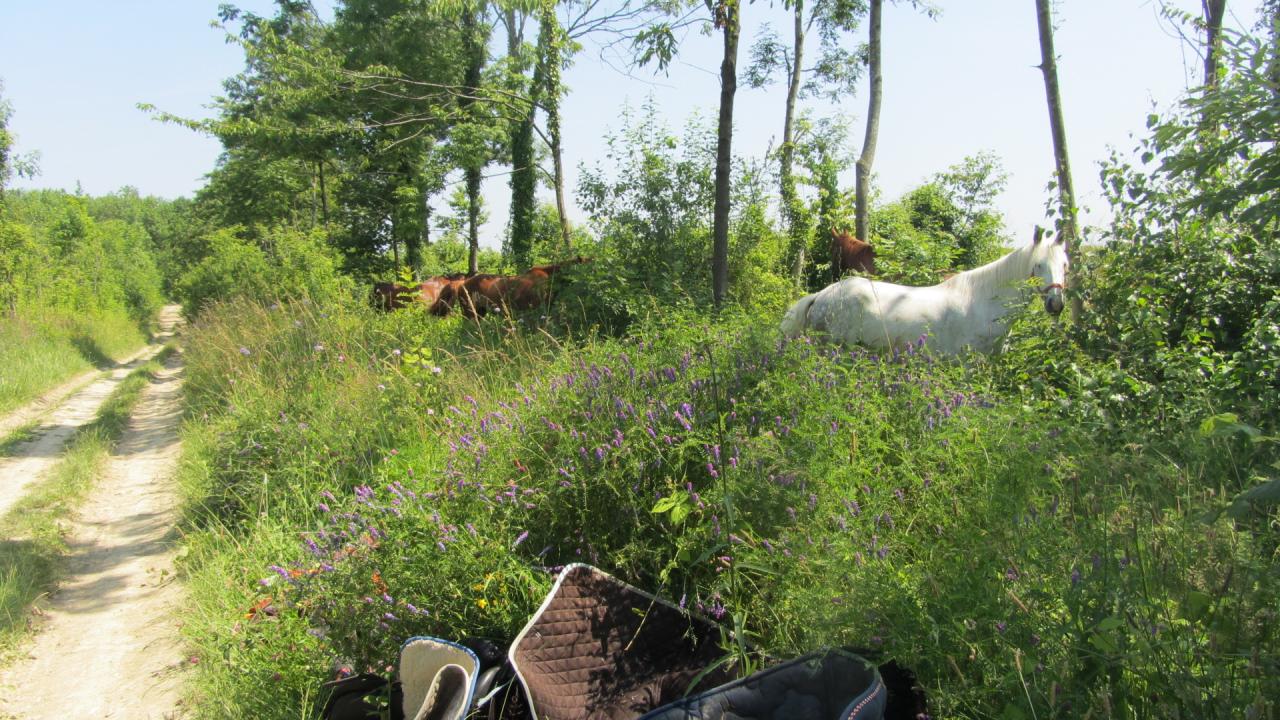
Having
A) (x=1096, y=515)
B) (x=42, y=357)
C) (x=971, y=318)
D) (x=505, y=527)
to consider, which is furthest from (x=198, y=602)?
(x=42, y=357)

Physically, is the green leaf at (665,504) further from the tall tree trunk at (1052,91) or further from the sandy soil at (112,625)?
the tall tree trunk at (1052,91)

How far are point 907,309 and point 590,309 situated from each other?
3.76 meters

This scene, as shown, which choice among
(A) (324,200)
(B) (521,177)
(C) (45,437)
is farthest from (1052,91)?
(A) (324,200)

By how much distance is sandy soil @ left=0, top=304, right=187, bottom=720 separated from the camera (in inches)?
144

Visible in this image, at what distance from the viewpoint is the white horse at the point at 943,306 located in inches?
241

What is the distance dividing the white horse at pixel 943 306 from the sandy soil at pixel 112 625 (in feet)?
15.8

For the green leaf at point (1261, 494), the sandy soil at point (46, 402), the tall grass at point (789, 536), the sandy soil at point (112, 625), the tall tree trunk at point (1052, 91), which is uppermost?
the tall tree trunk at point (1052, 91)

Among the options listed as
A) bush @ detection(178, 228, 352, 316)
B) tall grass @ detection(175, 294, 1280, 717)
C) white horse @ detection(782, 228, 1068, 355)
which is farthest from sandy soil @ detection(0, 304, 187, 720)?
bush @ detection(178, 228, 352, 316)

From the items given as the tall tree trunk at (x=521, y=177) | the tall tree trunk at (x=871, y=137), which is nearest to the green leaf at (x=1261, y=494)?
the tall tree trunk at (x=871, y=137)

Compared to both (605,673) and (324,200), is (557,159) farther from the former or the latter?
(324,200)

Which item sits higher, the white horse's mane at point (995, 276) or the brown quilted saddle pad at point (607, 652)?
the white horse's mane at point (995, 276)

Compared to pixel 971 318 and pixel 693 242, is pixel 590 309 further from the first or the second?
pixel 971 318

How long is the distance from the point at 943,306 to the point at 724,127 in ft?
8.82

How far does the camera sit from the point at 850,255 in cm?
1170
